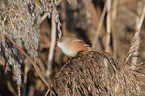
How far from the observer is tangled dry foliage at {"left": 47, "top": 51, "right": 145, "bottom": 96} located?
1.01 meters

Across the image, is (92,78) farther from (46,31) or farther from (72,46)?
(46,31)

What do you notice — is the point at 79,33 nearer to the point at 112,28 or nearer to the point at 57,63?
the point at 57,63

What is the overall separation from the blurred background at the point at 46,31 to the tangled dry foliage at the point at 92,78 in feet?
0.66

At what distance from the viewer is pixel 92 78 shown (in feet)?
3.42

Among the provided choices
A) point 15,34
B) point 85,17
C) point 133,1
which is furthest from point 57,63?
point 133,1

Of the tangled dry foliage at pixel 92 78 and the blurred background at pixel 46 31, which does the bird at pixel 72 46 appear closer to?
the blurred background at pixel 46 31

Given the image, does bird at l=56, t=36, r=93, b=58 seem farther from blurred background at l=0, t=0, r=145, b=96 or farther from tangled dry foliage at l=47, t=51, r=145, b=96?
tangled dry foliage at l=47, t=51, r=145, b=96

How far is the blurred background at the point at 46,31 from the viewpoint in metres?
1.06

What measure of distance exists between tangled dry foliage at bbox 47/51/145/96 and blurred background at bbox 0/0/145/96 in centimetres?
20

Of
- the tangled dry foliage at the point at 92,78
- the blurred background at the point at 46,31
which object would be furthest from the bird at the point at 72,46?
the tangled dry foliage at the point at 92,78

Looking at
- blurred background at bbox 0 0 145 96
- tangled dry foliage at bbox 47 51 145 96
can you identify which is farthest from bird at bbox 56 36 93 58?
tangled dry foliage at bbox 47 51 145 96

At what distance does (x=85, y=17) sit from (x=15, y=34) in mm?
2183

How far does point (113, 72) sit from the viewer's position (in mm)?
1065

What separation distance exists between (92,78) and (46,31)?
182 cm
